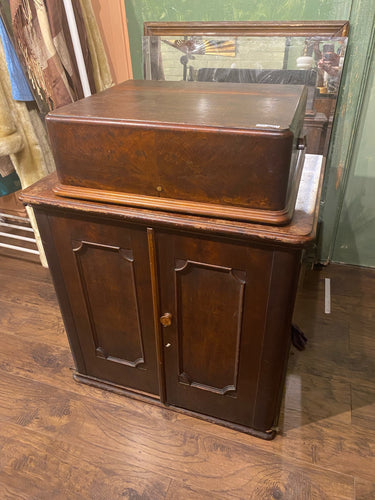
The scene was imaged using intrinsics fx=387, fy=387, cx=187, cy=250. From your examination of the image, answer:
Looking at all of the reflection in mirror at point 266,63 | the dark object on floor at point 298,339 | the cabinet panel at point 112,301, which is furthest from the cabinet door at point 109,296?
the reflection in mirror at point 266,63

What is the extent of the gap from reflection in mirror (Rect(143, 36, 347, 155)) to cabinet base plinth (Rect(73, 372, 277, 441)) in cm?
137

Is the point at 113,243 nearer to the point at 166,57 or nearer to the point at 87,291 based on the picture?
the point at 87,291

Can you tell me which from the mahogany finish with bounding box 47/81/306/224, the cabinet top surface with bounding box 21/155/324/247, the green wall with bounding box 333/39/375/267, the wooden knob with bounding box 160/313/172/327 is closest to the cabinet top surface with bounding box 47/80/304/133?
the mahogany finish with bounding box 47/81/306/224

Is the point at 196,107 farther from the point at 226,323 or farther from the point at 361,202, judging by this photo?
the point at 361,202

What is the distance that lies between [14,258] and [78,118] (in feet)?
6.17

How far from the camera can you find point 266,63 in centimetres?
184

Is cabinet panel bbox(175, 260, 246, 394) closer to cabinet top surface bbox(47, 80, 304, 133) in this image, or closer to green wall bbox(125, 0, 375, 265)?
cabinet top surface bbox(47, 80, 304, 133)

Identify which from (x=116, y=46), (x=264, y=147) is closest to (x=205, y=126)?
(x=264, y=147)

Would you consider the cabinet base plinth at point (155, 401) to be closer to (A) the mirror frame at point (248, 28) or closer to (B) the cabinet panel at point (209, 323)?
(B) the cabinet panel at point (209, 323)

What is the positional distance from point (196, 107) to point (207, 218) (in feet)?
1.12

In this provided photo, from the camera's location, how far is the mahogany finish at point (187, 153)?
98 centimetres

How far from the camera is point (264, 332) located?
1.25 metres

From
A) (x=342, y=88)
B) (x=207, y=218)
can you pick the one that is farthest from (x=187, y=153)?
(x=342, y=88)

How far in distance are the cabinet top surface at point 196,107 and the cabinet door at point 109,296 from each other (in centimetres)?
33
